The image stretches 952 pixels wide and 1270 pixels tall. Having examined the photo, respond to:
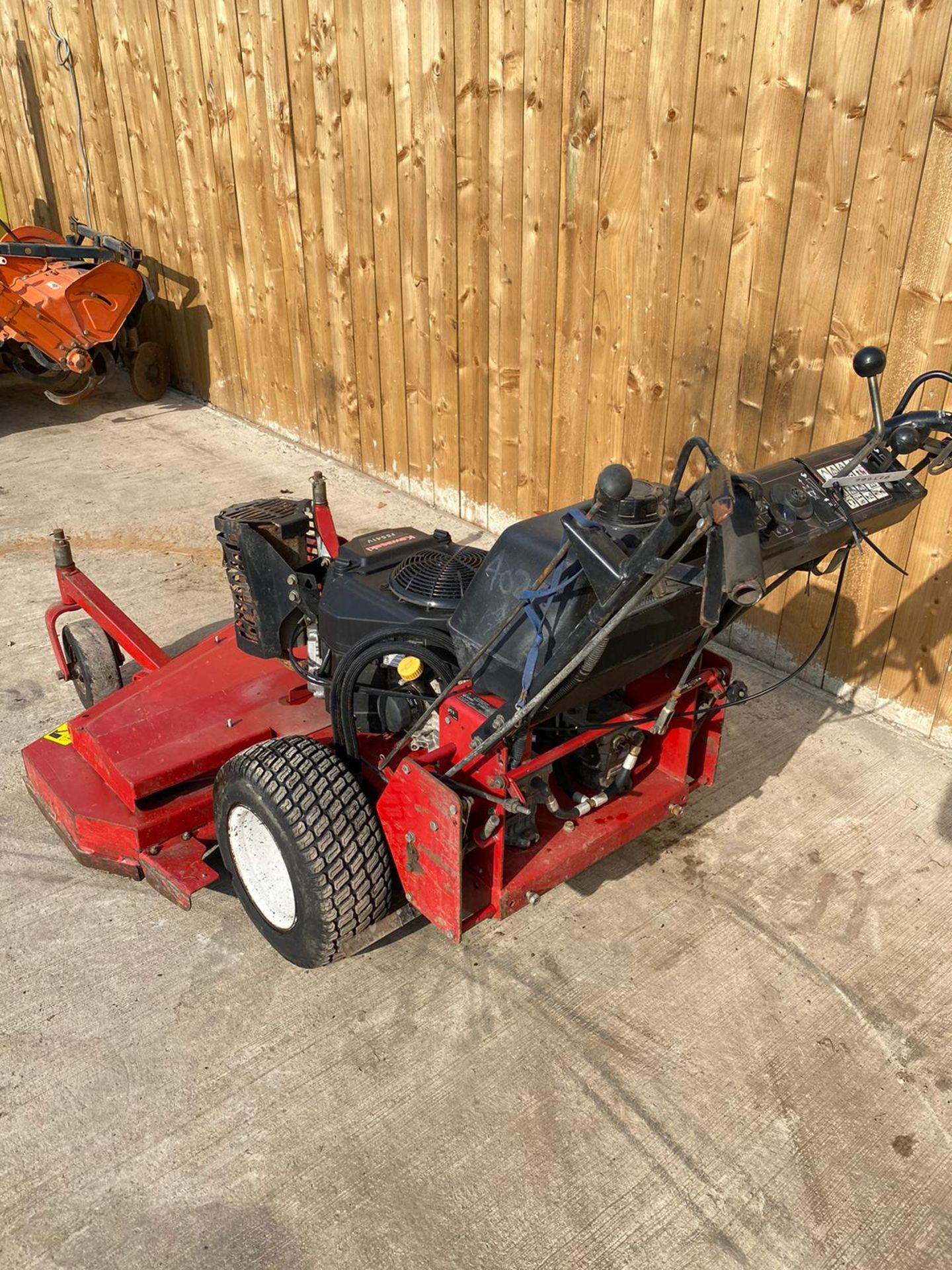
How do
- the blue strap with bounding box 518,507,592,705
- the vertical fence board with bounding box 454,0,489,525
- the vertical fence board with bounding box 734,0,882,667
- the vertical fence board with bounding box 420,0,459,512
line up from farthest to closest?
the vertical fence board with bounding box 420,0,459,512, the vertical fence board with bounding box 454,0,489,525, the vertical fence board with bounding box 734,0,882,667, the blue strap with bounding box 518,507,592,705

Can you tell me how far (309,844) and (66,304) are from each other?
5559 millimetres

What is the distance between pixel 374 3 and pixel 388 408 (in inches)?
82.5

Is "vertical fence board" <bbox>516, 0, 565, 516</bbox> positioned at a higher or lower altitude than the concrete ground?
higher

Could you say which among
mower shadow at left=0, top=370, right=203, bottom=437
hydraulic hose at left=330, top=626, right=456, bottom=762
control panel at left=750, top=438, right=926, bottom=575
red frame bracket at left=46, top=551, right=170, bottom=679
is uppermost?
control panel at left=750, top=438, right=926, bottom=575

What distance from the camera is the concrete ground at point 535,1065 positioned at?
7.51 feet

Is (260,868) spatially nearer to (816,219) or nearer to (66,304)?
(816,219)

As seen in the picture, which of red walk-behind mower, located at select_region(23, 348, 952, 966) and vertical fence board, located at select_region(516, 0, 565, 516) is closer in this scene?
red walk-behind mower, located at select_region(23, 348, 952, 966)

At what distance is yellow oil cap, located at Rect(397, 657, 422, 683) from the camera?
2.74 metres

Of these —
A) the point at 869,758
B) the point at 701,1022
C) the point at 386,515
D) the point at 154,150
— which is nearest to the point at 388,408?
the point at 386,515

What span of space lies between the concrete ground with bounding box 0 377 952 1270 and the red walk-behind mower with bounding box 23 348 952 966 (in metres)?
0.25

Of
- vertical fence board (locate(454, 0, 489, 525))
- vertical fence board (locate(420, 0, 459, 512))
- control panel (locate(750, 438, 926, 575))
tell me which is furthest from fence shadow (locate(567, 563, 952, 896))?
vertical fence board (locate(420, 0, 459, 512))

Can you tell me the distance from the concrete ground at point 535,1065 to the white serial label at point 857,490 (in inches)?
55.1

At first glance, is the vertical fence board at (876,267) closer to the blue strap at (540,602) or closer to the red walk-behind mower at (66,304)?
the blue strap at (540,602)

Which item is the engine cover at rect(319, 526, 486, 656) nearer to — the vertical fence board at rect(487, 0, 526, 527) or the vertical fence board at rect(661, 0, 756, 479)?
the vertical fence board at rect(661, 0, 756, 479)
